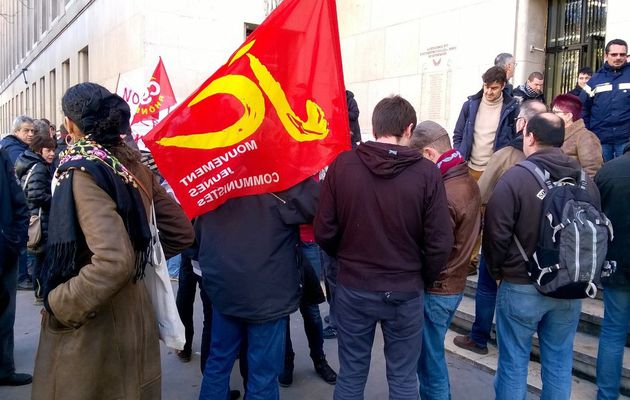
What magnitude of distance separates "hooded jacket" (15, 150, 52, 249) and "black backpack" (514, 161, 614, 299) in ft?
15.8

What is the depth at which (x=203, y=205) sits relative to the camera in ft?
8.73

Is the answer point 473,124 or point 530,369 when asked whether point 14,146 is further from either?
point 530,369

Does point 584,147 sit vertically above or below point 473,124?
below

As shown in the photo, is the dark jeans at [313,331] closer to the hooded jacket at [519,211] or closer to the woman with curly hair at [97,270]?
the hooded jacket at [519,211]

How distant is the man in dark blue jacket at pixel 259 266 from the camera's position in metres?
2.78

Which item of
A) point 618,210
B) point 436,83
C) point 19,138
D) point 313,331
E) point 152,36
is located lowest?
point 313,331

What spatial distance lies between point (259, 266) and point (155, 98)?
179 inches

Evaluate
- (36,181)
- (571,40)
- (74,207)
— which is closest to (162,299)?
(74,207)

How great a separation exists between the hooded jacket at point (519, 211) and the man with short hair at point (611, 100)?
3.20 m

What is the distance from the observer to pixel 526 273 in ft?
9.48

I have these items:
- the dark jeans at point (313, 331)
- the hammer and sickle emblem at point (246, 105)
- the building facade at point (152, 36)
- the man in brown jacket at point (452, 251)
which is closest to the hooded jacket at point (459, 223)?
the man in brown jacket at point (452, 251)

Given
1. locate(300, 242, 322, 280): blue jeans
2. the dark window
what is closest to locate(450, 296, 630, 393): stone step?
locate(300, 242, 322, 280): blue jeans

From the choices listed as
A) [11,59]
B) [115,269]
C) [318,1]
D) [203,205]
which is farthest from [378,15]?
[11,59]

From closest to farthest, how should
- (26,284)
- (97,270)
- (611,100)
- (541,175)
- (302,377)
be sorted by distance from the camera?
(97,270) < (541,175) < (302,377) < (611,100) < (26,284)
